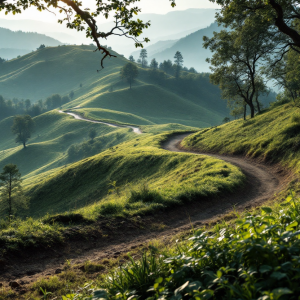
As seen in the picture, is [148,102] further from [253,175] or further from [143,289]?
[143,289]

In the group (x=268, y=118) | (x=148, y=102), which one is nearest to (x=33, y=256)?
(x=268, y=118)

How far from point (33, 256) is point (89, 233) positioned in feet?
6.99

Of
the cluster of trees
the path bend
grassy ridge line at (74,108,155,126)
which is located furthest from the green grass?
grassy ridge line at (74,108,155,126)

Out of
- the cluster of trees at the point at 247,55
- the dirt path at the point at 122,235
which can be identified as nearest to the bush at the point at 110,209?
the dirt path at the point at 122,235

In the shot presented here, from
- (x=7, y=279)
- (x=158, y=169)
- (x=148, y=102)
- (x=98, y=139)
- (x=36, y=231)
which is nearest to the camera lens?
(x=7, y=279)

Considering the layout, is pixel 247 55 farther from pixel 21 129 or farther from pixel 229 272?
pixel 21 129

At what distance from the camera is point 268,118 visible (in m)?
33.0

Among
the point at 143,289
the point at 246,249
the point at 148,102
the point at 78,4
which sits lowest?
the point at 143,289

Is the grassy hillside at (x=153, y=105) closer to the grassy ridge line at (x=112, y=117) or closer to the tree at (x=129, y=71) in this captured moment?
the tree at (x=129, y=71)

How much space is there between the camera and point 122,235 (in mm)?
9727

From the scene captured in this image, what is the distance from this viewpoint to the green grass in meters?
21.6

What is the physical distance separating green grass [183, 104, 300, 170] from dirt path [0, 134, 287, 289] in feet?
21.9

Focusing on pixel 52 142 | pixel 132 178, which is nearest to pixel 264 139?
pixel 132 178

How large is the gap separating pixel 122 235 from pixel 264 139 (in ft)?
68.8
